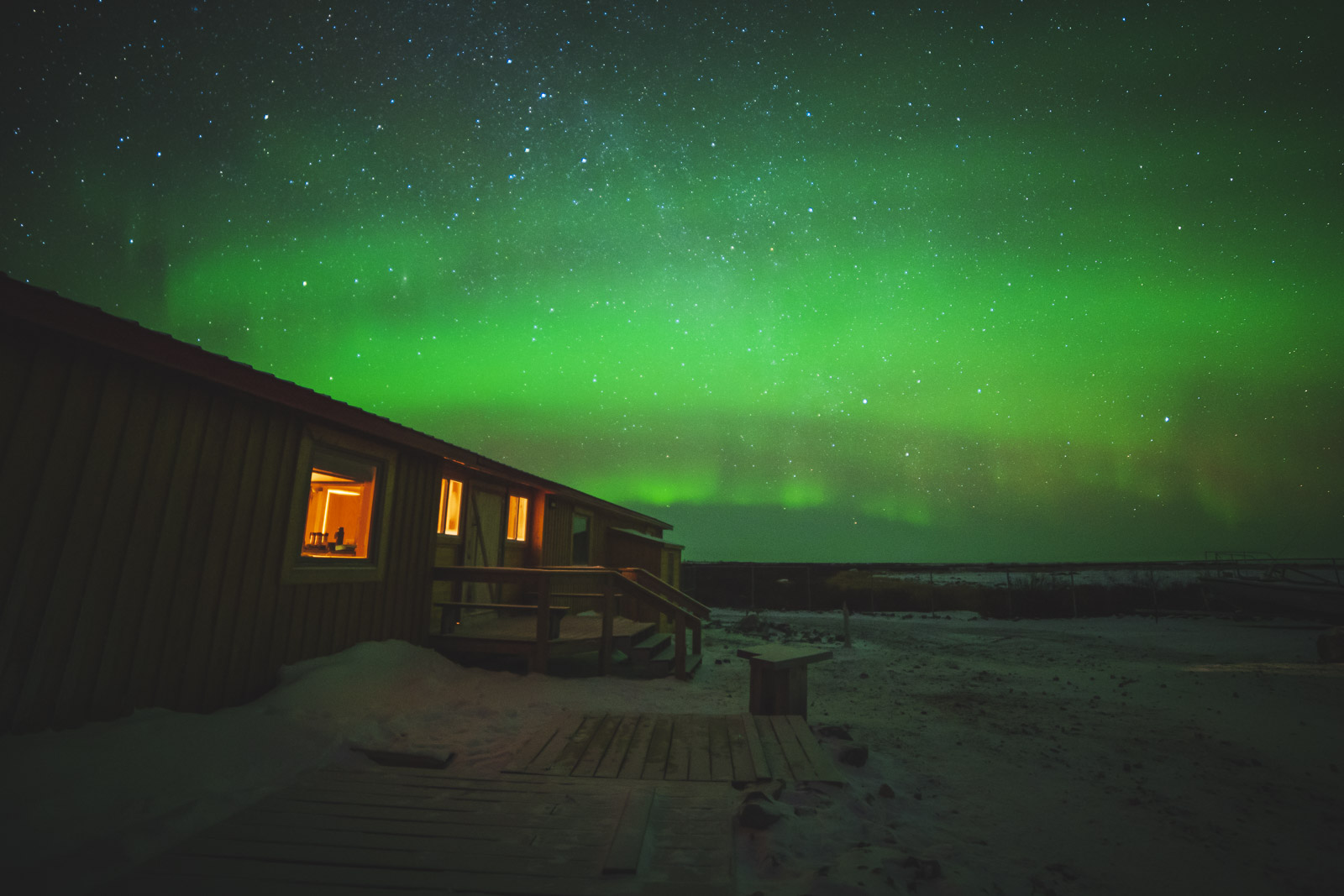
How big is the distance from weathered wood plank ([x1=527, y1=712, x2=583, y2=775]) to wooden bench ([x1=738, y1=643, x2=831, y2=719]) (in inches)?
68.2

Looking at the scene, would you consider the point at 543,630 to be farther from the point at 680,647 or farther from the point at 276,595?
the point at 276,595

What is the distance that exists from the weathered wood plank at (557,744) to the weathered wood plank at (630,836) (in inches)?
32.3

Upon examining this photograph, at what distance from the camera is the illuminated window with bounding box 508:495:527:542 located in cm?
1177

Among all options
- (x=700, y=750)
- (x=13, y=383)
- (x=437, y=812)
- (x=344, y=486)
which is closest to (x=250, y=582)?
(x=13, y=383)

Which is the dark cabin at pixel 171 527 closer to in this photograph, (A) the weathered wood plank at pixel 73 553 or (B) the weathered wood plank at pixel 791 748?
(A) the weathered wood plank at pixel 73 553

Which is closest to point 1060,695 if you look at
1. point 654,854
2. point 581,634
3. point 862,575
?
Answer: point 581,634

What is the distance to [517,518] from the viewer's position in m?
12.1

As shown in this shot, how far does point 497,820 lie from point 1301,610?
103ft

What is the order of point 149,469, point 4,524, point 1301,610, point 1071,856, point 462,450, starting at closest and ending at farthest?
1. point 1071,856
2. point 4,524
3. point 149,469
4. point 462,450
5. point 1301,610

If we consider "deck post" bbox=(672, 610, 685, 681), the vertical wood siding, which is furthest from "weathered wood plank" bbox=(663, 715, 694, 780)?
the vertical wood siding

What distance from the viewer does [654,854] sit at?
9.93 ft

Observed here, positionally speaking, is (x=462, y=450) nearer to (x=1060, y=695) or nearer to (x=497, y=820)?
(x=497, y=820)

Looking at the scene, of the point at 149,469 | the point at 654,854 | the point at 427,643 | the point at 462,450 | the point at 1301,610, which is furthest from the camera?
the point at 1301,610

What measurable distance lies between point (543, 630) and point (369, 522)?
8.45ft
